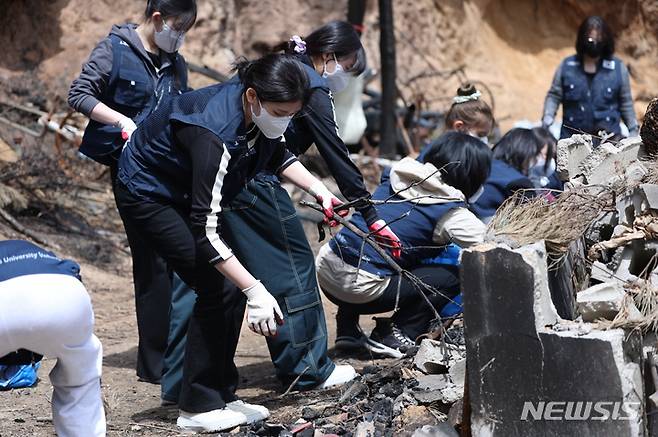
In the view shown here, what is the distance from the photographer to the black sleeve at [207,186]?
373 cm

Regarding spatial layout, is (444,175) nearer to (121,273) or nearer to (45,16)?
(121,273)

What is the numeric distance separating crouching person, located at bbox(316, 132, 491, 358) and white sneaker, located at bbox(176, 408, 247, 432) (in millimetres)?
937

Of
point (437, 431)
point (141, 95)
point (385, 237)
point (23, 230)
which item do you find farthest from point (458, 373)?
point (23, 230)

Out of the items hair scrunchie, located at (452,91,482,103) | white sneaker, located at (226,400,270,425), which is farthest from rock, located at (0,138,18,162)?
white sneaker, located at (226,400,270,425)

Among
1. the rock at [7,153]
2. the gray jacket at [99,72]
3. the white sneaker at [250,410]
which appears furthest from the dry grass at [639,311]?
the rock at [7,153]

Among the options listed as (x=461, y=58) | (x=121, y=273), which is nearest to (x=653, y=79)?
(x=461, y=58)

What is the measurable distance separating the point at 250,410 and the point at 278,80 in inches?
54.2

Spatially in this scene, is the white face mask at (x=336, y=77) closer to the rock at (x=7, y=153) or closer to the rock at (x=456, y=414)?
the rock at (x=456, y=414)

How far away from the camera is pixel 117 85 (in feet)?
16.0

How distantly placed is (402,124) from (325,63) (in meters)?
6.21

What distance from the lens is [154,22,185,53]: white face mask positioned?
15.8 ft

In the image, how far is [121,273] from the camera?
7449 millimetres

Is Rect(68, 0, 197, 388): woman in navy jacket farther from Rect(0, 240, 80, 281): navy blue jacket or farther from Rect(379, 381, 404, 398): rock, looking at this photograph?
Rect(0, 240, 80, 281): navy blue jacket

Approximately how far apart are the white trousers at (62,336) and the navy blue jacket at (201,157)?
80cm
